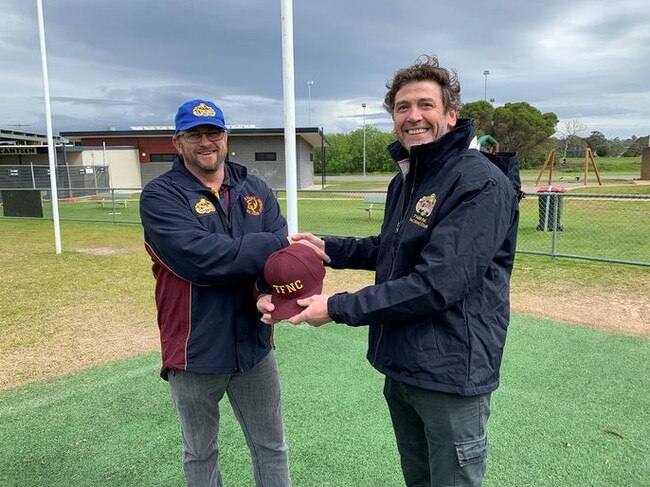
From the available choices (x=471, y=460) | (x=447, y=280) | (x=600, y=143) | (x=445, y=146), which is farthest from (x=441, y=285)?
(x=600, y=143)

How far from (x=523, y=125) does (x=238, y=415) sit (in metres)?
58.3

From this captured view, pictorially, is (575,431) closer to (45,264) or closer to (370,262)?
(370,262)

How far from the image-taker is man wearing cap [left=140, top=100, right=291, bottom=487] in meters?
2.05

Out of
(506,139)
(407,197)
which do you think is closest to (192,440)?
(407,197)

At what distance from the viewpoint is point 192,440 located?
2340 millimetres

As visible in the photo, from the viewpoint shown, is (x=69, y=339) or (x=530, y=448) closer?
(x=530, y=448)

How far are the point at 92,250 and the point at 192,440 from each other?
9.78 meters

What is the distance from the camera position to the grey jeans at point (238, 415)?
230 cm

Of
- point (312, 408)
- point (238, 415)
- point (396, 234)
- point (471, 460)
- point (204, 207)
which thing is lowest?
point (312, 408)

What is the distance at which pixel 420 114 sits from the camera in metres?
1.91

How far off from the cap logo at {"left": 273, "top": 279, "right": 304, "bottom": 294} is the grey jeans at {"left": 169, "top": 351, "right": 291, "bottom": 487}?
63 cm

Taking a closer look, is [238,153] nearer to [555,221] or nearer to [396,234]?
[555,221]

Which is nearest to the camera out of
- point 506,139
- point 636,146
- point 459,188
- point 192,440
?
point 459,188

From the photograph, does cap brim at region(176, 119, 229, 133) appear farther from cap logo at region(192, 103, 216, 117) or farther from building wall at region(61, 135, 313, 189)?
building wall at region(61, 135, 313, 189)
